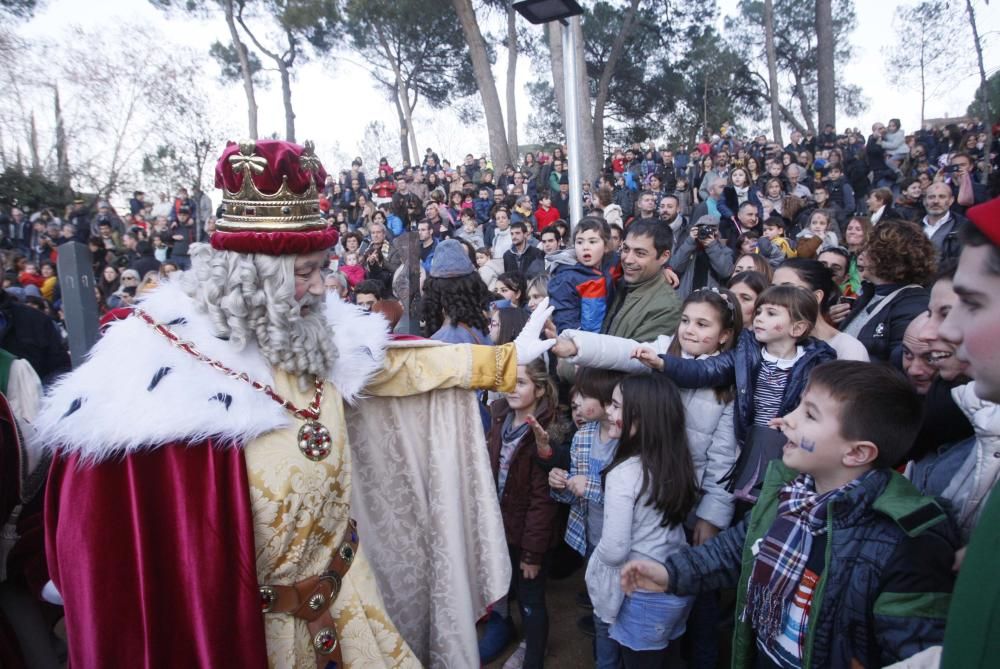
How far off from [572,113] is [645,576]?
436 centimetres

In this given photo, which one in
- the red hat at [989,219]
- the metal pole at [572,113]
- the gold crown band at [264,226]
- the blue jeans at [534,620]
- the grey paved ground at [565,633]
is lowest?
the grey paved ground at [565,633]

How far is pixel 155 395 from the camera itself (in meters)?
1.74

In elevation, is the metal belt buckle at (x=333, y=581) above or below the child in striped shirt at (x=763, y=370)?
below

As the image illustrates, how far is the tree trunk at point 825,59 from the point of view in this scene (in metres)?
21.1

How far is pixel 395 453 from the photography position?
243 cm

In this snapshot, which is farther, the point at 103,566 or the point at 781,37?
the point at 781,37

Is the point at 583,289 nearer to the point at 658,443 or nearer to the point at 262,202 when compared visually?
the point at 658,443

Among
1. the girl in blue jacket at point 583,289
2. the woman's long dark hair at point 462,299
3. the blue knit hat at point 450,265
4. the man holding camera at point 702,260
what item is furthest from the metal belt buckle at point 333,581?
the man holding camera at point 702,260

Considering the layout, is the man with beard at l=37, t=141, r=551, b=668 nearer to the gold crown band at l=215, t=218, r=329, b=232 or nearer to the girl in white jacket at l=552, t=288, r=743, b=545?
the gold crown band at l=215, t=218, r=329, b=232

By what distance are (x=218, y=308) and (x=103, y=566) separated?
73cm

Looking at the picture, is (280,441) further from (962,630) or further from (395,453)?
(962,630)

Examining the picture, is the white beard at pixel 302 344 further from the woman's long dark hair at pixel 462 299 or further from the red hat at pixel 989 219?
the woman's long dark hair at pixel 462 299

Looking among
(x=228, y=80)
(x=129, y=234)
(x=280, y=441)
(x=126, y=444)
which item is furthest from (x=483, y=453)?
(x=228, y=80)

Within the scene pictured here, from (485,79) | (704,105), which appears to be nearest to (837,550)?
(485,79)
